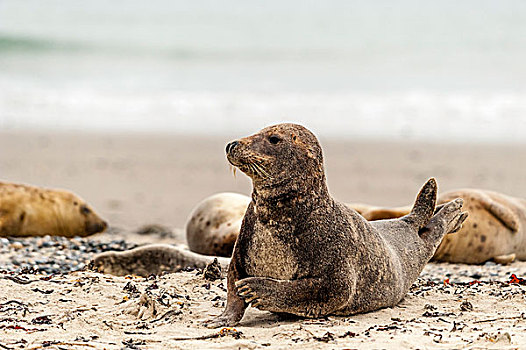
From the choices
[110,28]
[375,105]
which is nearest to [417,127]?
[375,105]

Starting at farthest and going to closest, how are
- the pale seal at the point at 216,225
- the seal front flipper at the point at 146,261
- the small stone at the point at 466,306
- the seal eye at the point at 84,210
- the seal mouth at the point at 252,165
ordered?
1. the seal eye at the point at 84,210
2. the pale seal at the point at 216,225
3. the seal front flipper at the point at 146,261
4. the small stone at the point at 466,306
5. the seal mouth at the point at 252,165

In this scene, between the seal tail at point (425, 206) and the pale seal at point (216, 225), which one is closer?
the seal tail at point (425, 206)

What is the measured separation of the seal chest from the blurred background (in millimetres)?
5652

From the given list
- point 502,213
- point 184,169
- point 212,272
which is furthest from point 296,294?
A: point 184,169

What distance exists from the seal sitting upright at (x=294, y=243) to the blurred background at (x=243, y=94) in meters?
5.65

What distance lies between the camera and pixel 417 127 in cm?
1812

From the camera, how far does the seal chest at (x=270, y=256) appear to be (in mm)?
3885

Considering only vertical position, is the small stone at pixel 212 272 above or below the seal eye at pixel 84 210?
above

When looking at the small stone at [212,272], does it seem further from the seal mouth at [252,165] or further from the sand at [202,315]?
the seal mouth at [252,165]

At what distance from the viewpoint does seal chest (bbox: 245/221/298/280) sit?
388cm

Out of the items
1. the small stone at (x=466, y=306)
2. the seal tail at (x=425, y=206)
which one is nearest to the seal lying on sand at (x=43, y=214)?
the seal tail at (x=425, y=206)

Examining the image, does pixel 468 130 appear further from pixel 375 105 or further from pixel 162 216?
pixel 162 216

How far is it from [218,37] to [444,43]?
10.1 meters

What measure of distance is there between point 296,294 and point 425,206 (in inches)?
57.1
